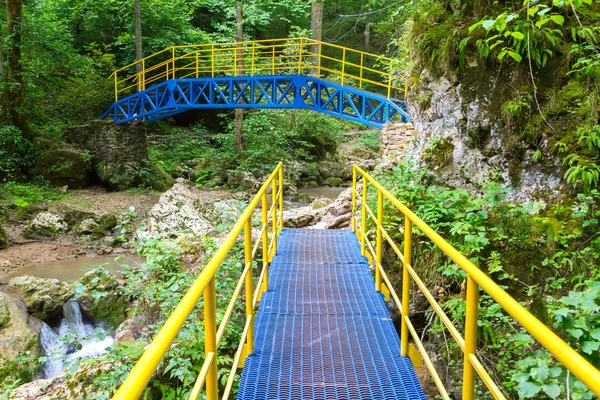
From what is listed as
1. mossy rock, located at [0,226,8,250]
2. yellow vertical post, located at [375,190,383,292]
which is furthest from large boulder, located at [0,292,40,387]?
mossy rock, located at [0,226,8,250]

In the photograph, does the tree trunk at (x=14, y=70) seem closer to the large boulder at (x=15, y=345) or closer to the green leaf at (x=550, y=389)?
the large boulder at (x=15, y=345)

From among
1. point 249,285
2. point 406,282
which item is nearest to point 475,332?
point 406,282

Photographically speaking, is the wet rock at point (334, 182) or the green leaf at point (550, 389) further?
the wet rock at point (334, 182)

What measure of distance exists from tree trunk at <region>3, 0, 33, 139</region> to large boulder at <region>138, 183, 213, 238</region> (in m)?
6.65

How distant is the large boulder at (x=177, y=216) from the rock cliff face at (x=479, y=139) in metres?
5.24

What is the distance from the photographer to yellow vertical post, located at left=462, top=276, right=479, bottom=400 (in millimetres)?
2023

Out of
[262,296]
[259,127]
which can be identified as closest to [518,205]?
[262,296]

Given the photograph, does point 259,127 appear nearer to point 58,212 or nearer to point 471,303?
point 58,212

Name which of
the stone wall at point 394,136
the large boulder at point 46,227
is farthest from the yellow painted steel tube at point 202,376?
the stone wall at point 394,136

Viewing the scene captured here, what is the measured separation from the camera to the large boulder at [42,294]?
7.49 meters

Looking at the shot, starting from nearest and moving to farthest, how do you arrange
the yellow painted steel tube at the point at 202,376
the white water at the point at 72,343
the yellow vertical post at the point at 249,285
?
the yellow painted steel tube at the point at 202,376, the yellow vertical post at the point at 249,285, the white water at the point at 72,343

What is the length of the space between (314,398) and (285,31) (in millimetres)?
29358

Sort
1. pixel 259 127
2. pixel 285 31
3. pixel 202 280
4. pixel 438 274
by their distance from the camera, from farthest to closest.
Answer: pixel 285 31 → pixel 259 127 → pixel 438 274 → pixel 202 280

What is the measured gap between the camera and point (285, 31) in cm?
2975
